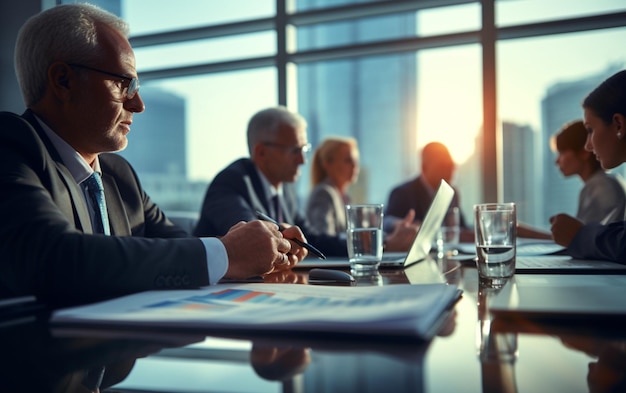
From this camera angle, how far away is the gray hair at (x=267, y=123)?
2924 mm

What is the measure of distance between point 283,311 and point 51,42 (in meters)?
1.13

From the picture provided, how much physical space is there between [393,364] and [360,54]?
182 inches

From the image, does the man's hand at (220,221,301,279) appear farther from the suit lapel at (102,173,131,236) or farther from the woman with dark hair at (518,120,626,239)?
the woman with dark hair at (518,120,626,239)

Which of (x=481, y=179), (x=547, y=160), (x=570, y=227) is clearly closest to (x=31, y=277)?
(x=570, y=227)

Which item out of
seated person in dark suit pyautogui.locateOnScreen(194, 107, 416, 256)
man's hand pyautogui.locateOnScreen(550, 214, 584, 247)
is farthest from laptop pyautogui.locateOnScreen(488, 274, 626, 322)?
seated person in dark suit pyautogui.locateOnScreen(194, 107, 416, 256)

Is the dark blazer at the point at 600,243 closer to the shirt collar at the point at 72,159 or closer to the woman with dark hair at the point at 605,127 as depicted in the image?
the woman with dark hair at the point at 605,127

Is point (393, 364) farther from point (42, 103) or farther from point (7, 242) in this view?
point (42, 103)

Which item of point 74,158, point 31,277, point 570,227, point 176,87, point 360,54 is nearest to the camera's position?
point 31,277

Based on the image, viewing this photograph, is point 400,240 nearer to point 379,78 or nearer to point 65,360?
point 65,360

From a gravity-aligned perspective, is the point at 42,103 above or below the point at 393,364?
above

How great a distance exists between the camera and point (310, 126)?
16.6ft

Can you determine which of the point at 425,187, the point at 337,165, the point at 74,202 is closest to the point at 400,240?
the point at 74,202

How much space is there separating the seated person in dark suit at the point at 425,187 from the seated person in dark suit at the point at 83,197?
257 cm

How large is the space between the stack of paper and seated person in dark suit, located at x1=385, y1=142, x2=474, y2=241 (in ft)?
10.7
